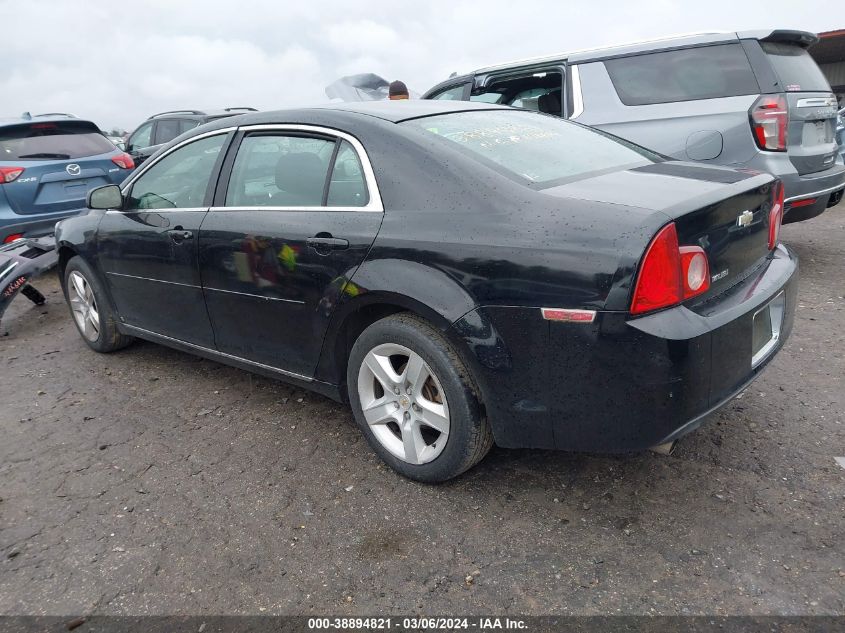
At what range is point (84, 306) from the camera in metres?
4.56

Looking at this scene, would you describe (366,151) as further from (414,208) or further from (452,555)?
(452,555)

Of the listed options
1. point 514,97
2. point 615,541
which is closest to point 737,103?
point 514,97

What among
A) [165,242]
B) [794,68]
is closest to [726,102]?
[794,68]

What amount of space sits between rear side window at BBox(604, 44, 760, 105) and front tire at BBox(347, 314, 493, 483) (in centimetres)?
376

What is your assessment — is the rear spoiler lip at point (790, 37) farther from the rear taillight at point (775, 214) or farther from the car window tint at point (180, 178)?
the car window tint at point (180, 178)

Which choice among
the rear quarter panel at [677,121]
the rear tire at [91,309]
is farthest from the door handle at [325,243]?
the rear quarter panel at [677,121]

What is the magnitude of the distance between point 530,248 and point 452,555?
1127mm

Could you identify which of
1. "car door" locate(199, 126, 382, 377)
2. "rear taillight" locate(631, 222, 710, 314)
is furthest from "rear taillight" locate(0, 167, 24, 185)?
"rear taillight" locate(631, 222, 710, 314)

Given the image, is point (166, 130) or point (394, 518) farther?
point (166, 130)

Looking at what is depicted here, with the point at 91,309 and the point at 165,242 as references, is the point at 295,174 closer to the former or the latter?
the point at 165,242

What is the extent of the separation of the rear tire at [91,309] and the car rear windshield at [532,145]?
103 inches

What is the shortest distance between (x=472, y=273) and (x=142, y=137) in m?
11.4

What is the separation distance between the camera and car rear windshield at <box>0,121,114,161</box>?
662 cm

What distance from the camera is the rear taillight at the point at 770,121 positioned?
4741 mm
